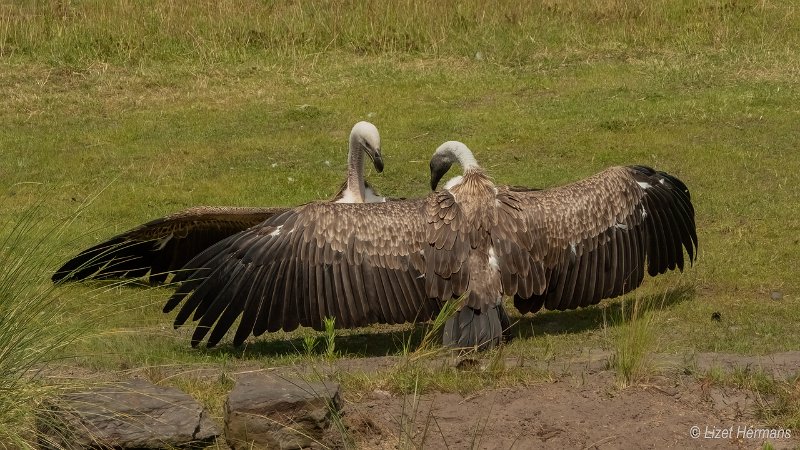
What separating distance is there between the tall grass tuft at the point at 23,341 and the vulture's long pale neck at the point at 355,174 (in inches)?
158

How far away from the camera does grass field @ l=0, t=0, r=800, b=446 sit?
9.71m

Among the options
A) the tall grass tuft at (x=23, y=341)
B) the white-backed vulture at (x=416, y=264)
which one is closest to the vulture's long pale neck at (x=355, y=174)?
the white-backed vulture at (x=416, y=264)

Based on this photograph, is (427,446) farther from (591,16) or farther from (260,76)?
(591,16)

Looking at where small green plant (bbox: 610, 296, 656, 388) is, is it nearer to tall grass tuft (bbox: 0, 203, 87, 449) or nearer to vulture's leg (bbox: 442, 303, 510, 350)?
vulture's leg (bbox: 442, 303, 510, 350)

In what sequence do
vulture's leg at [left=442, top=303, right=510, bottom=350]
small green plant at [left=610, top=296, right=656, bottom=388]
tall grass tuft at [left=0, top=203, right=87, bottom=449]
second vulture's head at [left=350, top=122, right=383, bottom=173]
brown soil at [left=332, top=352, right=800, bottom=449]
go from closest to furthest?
tall grass tuft at [left=0, top=203, right=87, bottom=449] → brown soil at [left=332, top=352, right=800, bottom=449] → small green plant at [left=610, top=296, right=656, bottom=388] → vulture's leg at [left=442, top=303, right=510, bottom=350] → second vulture's head at [left=350, top=122, right=383, bottom=173]

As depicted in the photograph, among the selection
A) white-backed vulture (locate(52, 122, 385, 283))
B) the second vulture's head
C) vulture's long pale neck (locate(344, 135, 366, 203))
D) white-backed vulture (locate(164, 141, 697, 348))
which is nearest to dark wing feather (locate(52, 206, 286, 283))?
white-backed vulture (locate(52, 122, 385, 283))

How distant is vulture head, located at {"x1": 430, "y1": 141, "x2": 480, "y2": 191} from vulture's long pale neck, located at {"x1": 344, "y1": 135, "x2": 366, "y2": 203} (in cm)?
60

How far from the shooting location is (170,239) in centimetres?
1068

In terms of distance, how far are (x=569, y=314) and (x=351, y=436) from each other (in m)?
3.52

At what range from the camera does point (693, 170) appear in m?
13.1

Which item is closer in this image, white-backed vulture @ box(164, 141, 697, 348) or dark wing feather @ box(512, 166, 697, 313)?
white-backed vulture @ box(164, 141, 697, 348)

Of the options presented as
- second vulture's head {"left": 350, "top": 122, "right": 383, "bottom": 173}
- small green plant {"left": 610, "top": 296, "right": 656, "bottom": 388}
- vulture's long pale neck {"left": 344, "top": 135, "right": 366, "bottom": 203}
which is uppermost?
second vulture's head {"left": 350, "top": 122, "right": 383, "bottom": 173}

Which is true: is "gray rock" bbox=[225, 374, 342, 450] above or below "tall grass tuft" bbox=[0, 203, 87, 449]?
below

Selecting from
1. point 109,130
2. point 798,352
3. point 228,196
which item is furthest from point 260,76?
point 798,352
